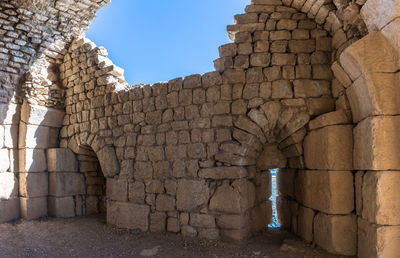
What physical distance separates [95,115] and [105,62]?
1.22 metres

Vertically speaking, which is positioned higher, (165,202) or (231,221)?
(165,202)

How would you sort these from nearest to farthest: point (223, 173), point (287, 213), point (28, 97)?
point (223, 173), point (287, 213), point (28, 97)

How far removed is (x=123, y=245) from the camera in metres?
4.05

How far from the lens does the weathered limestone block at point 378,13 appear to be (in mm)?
2535

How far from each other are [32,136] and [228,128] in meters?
4.72

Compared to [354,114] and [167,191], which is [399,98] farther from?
[167,191]

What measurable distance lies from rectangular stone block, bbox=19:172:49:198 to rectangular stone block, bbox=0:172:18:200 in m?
0.11

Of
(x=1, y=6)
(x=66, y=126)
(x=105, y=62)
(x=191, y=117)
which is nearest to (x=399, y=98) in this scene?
(x=191, y=117)

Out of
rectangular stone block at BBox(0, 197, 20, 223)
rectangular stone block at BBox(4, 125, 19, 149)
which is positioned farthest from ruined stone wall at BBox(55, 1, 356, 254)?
rectangular stone block at BBox(4, 125, 19, 149)

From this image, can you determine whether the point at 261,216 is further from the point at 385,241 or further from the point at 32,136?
the point at 32,136

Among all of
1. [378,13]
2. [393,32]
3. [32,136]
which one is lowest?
[32,136]

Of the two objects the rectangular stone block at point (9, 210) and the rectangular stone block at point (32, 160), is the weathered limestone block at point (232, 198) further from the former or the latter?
the rectangular stone block at point (9, 210)

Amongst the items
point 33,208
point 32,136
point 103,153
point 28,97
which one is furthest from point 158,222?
point 28,97

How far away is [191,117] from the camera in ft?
14.1
